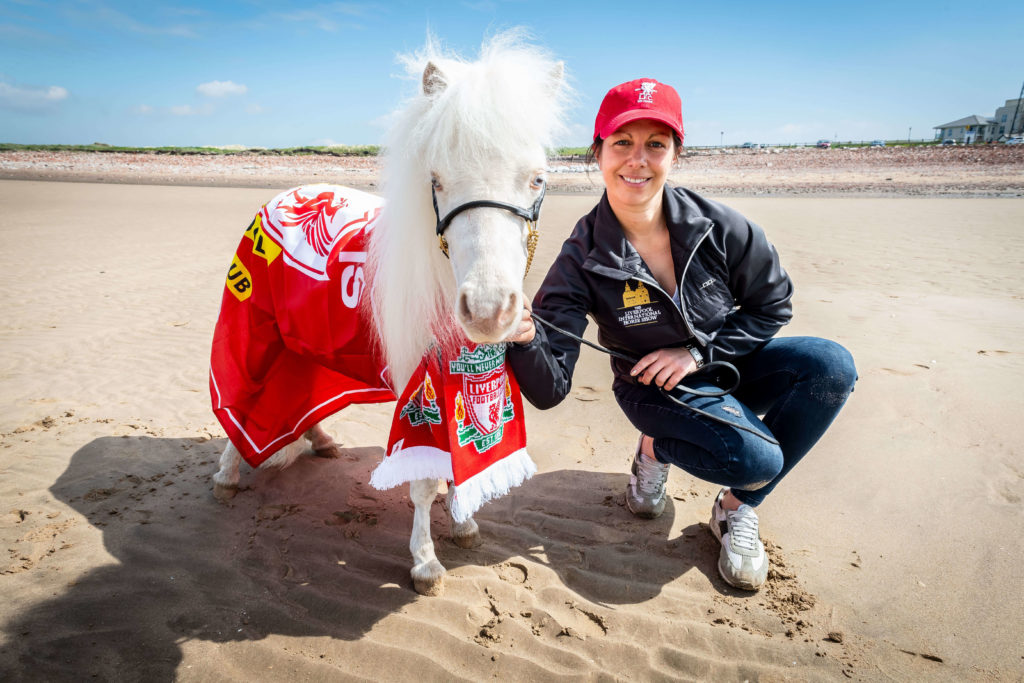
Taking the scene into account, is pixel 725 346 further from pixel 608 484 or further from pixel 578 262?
pixel 608 484

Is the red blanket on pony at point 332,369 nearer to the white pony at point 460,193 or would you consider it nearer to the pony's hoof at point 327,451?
the white pony at point 460,193

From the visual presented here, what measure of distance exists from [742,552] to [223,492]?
253 cm

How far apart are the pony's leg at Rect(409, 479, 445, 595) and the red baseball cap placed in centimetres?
157

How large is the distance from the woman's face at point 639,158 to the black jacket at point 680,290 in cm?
16

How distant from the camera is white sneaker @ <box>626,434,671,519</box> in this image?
2477 millimetres

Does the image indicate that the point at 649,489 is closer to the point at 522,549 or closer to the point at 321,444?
the point at 522,549

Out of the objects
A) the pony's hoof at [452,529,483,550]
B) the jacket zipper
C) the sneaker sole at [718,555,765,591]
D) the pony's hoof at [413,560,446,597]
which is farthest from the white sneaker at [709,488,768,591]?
the pony's hoof at [413,560,446,597]

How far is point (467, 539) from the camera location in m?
2.36

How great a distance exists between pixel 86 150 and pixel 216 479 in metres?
56.5

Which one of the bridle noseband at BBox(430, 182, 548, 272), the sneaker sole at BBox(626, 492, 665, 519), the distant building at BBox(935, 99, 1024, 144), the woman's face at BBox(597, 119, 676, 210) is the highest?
the distant building at BBox(935, 99, 1024, 144)

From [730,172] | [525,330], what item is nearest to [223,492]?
[525,330]

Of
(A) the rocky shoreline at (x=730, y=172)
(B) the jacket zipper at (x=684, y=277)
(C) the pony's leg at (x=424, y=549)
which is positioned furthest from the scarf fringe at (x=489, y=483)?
(A) the rocky shoreline at (x=730, y=172)

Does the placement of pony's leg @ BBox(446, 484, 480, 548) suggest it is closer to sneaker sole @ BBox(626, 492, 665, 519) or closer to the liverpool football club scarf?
the liverpool football club scarf

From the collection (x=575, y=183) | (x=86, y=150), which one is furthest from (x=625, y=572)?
(x=86, y=150)
